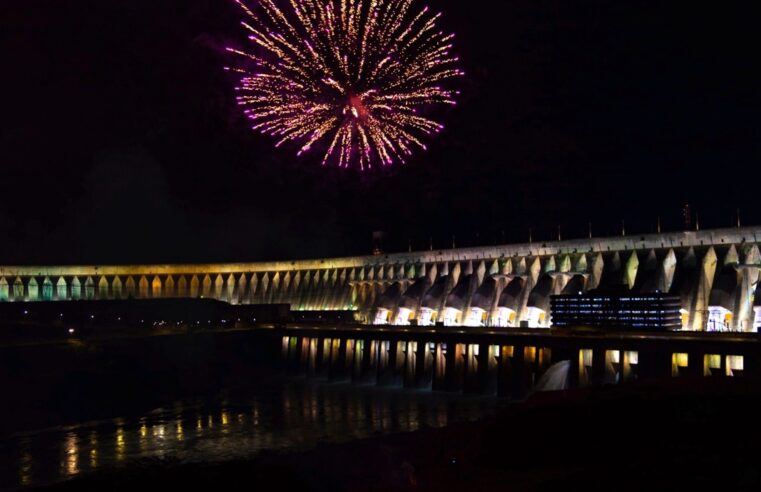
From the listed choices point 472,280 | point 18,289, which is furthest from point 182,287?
point 472,280

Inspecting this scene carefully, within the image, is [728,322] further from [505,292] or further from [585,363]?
[505,292]

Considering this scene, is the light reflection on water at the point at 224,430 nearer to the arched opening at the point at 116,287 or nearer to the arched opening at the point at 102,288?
the arched opening at the point at 116,287

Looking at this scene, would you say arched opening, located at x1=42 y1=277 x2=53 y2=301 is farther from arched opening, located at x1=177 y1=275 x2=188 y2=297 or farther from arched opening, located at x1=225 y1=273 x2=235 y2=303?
arched opening, located at x1=225 y1=273 x2=235 y2=303

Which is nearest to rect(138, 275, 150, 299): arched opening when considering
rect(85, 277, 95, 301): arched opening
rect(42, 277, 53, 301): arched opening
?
rect(85, 277, 95, 301): arched opening

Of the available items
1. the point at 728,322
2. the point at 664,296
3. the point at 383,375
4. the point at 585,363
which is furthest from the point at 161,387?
the point at 728,322

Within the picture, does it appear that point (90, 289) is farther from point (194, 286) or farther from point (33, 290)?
point (194, 286)

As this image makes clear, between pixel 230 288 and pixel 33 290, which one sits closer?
pixel 33 290

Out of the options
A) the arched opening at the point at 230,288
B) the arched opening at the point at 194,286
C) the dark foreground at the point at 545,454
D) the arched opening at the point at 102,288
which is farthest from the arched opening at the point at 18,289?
the dark foreground at the point at 545,454
